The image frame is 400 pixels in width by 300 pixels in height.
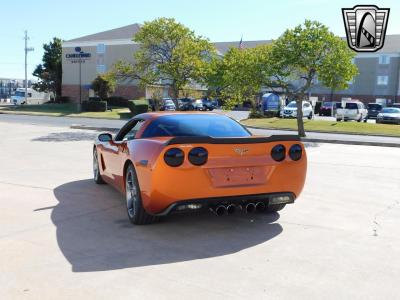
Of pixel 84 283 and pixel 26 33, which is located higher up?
pixel 26 33

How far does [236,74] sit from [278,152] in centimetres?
1548

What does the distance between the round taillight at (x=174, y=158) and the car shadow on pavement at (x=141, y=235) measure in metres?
0.81

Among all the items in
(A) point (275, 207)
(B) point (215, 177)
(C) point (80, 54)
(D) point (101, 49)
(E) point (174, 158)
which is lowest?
(A) point (275, 207)

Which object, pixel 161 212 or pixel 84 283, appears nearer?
pixel 84 283

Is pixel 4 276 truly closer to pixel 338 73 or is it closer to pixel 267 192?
pixel 267 192

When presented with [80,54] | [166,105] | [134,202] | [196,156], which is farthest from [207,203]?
[80,54]

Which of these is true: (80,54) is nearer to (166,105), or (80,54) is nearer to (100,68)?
(100,68)

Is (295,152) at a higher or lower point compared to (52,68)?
lower

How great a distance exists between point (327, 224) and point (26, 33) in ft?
229

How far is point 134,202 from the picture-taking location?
520 cm

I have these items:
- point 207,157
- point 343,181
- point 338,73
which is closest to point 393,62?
point 338,73

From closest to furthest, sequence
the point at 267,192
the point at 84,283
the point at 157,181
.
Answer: the point at 84,283, the point at 157,181, the point at 267,192

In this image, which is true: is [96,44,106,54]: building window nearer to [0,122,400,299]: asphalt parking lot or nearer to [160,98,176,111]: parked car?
[160,98,176,111]: parked car

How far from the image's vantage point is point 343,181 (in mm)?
8359
